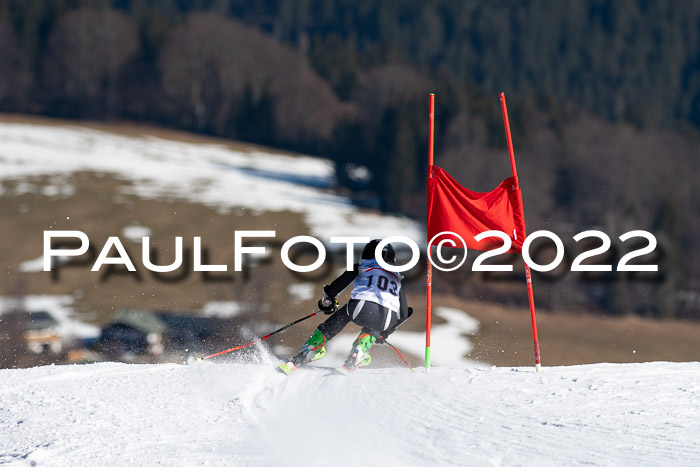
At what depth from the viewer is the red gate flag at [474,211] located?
30.0ft

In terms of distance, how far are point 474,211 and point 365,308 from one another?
1610 millimetres

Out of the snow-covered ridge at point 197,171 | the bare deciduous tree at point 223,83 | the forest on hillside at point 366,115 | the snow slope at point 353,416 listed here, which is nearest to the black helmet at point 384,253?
the snow slope at point 353,416

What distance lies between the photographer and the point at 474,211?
9.20m

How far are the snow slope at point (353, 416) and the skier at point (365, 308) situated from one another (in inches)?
9.6

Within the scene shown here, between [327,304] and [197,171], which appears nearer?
[327,304]

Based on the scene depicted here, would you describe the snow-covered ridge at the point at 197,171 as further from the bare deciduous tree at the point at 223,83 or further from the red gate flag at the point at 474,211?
the red gate flag at the point at 474,211

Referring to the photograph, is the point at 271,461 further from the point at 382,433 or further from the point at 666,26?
the point at 666,26

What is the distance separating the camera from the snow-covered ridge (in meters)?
54.2

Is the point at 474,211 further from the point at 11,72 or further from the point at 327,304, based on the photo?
the point at 11,72

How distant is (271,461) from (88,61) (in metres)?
88.1

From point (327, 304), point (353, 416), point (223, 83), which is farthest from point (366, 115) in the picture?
point (353, 416)

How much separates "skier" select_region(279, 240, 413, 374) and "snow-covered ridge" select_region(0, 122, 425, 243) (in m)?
35.6

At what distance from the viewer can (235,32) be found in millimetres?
92500

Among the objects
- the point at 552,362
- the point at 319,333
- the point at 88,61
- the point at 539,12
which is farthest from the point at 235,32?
the point at 539,12
